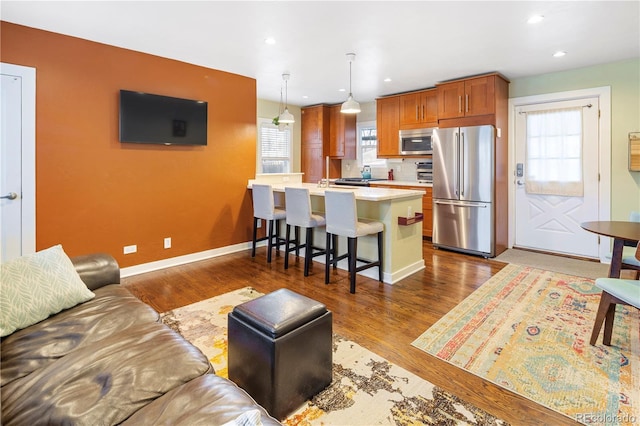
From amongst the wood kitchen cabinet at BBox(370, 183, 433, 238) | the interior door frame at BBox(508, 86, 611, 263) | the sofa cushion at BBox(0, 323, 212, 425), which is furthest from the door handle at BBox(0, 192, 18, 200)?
the interior door frame at BBox(508, 86, 611, 263)

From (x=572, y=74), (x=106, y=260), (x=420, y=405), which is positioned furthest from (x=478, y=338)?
(x=572, y=74)

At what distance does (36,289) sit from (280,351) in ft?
4.08

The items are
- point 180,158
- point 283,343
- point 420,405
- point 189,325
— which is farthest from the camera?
point 180,158

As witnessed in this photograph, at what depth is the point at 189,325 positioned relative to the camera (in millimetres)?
2646

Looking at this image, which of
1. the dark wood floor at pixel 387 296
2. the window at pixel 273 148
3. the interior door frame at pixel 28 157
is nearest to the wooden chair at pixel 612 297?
the dark wood floor at pixel 387 296

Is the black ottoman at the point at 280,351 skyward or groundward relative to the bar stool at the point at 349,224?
groundward

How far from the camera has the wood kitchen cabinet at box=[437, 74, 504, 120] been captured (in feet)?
15.2

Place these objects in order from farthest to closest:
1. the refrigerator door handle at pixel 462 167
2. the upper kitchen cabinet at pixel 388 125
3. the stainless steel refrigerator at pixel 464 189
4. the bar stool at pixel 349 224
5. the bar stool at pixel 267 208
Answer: the upper kitchen cabinet at pixel 388 125 → the refrigerator door handle at pixel 462 167 → the stainless steel refrigerator at pixel 464 189 → the bar stool at pixel 267 208 → the bar stool at pixel 349 224

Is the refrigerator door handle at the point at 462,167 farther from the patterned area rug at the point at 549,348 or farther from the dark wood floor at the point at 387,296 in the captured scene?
the patterned area rug at the point at 549,348

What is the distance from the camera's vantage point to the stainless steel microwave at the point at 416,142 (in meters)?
5.69

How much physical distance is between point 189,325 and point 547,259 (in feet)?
14.8

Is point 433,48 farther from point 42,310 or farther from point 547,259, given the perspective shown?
point 42,310

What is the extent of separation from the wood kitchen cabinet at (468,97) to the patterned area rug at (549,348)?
2587mm

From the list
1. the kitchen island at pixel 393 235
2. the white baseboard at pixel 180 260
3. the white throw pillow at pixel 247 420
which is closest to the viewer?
the white throw pillow at pixel 247 420
